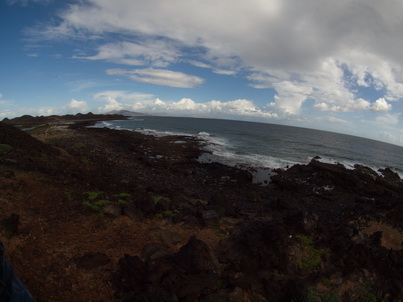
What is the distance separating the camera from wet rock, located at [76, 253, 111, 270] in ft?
25.1

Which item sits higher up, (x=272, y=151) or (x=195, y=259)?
(x=272, y=151)

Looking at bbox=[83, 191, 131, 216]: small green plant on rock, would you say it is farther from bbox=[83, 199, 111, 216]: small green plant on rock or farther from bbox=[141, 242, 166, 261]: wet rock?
bbox=[141, 242, 166, 261]: wet rock

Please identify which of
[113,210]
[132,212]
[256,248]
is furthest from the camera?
[132,212]

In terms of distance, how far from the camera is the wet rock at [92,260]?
25.1ft

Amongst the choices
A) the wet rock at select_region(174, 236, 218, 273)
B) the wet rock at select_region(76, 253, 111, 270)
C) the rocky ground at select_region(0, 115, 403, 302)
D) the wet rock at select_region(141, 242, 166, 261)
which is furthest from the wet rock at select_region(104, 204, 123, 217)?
the wet rock at select_region(174, 236, 218, 273)

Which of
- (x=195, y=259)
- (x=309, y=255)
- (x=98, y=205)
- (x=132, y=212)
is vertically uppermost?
(x=98, y=205)

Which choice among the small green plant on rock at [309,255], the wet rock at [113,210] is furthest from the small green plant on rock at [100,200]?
the small green plant on rock at [309,255]

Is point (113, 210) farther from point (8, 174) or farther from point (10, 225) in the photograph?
point (8, 174)

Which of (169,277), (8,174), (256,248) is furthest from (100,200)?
(256,248)

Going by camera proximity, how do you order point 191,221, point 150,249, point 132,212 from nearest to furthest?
point 150,249
point 132,212
point 191,221

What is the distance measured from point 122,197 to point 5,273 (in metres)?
9.41

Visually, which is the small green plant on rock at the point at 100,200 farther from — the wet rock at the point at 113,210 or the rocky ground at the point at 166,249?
the wet rock at the point at 113,210

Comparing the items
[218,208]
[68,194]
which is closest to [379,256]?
[218,208]

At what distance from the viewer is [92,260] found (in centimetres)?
784
